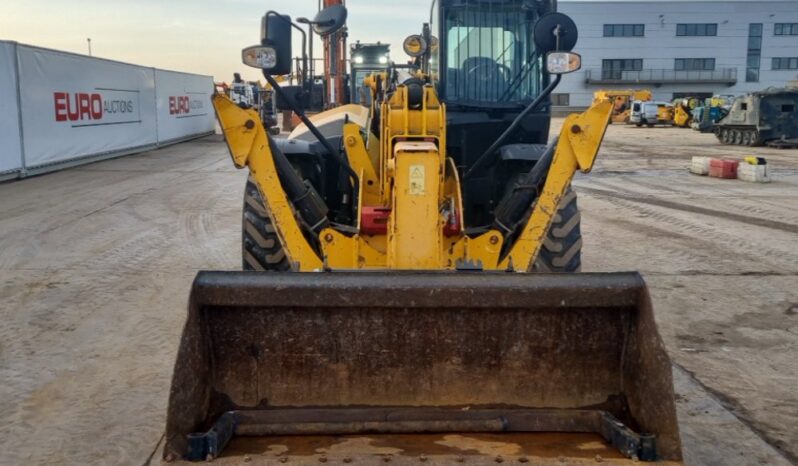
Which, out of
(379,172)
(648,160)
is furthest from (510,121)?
(648,160)

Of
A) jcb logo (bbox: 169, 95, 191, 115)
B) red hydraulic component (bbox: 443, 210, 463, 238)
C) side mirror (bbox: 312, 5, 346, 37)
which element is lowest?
red hydraulic component (bbox: 443, 210, 463, 238)

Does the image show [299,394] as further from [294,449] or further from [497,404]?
[497,404]

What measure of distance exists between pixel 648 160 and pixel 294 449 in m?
21.4

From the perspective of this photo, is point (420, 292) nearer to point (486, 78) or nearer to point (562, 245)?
point (562, 245)

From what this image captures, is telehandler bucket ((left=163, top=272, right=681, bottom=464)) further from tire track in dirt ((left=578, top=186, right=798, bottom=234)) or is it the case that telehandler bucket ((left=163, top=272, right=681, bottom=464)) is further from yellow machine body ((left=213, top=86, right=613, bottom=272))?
tire track in dirt ((left=578, top=186, right=798, bottom=234))

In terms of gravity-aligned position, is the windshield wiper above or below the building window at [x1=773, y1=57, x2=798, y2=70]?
below

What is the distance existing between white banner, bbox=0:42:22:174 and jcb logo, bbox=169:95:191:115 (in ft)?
38.7

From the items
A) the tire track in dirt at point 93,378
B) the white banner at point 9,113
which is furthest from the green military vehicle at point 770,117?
the tire track in dirt at point 93,378

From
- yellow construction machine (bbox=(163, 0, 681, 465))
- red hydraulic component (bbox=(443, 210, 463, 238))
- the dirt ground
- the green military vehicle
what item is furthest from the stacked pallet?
yellow construction machine (bbox=(163, 0, 681, 465))

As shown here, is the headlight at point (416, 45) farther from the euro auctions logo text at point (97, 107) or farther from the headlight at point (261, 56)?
the euro auctions logo text at point (97, 107)

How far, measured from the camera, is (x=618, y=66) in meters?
67.6

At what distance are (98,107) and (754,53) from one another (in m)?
63.0

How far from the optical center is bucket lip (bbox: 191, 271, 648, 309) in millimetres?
3414

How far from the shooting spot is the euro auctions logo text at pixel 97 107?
59.6ft
